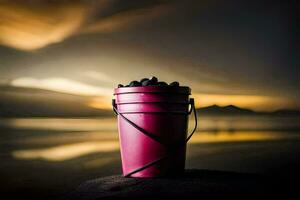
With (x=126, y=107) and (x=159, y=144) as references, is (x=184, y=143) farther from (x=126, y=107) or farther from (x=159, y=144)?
(x=126, y=107)

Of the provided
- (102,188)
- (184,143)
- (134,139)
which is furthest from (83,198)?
(184,143)

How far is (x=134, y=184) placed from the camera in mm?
3299

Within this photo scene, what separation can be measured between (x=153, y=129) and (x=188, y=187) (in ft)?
2.10

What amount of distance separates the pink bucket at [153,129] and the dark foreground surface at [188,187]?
141 millimetres

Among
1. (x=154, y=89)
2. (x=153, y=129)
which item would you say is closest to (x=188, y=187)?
(x=153, y=129)

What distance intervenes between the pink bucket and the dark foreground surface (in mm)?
141

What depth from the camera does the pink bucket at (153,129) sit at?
3549 millimetres

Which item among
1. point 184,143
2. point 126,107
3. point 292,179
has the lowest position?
point 292,179

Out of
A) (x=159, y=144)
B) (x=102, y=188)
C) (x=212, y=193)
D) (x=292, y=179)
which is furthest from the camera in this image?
(x=292, y=179)

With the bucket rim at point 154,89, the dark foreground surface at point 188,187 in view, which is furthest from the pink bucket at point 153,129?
the dark foreground surface at point 188,187

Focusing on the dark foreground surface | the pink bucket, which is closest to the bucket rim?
the pink bucket

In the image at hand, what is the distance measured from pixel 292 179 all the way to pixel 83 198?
197cm

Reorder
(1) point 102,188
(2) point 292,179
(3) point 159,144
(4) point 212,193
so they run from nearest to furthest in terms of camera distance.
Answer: (4) point 212,193
(1) point 102,188
(3) point 159,144
(2) point 292,179

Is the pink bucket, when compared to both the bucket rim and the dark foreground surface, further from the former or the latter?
the dark foreground surface
